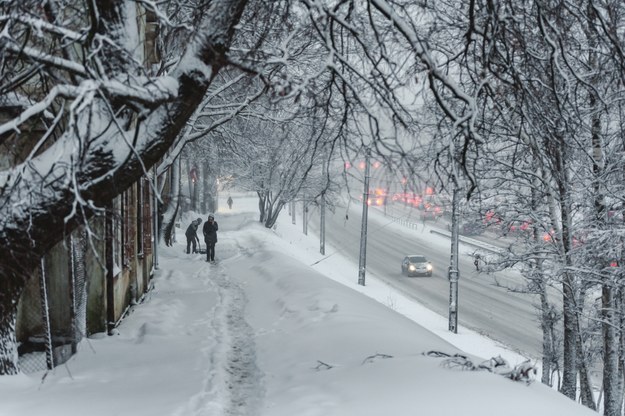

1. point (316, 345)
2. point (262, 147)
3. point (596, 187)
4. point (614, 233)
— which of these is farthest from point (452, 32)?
point (262, 147)

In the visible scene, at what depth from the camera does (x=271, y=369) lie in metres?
8.28

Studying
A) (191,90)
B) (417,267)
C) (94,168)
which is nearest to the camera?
(94,168)

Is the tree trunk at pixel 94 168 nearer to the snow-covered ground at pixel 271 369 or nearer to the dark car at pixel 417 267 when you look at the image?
the snow-covered ground at pixel 271 369

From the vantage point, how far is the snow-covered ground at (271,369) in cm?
598

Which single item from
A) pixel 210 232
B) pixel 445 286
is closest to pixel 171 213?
pixel 210 232

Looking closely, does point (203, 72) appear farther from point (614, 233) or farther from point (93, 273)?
point (614, 233)

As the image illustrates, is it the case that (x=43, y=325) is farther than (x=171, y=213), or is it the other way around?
(x=171, y=213)

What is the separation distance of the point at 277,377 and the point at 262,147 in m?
14.8

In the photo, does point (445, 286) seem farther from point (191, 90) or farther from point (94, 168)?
point (94, 168)

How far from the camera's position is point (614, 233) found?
32.8ft

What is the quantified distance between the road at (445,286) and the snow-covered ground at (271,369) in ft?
6.92

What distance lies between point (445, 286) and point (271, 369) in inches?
1066

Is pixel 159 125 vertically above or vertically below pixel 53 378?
above

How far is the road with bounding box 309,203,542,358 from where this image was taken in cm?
2486
